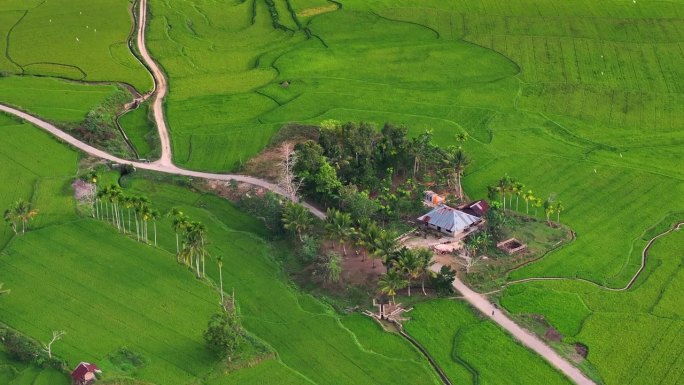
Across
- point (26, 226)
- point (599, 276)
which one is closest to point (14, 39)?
point (26, 226)

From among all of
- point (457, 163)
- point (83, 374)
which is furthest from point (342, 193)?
point (83, 374)

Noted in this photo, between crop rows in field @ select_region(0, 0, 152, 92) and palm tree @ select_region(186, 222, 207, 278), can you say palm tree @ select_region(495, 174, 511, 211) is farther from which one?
crop rows in field @ select_region(0, 0, 152, 92)

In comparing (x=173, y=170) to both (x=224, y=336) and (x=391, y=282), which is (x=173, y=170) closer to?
(x=391, y=282)

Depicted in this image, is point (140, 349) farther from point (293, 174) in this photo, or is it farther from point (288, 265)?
point (293, 174)

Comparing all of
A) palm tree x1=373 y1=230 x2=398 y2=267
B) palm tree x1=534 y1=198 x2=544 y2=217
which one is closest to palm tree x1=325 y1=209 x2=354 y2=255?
palm tree x1=373 y1=230 x2=398 y2=267

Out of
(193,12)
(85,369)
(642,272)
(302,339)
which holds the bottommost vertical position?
(642,272)

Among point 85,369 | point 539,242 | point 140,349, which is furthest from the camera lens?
point 539,242
